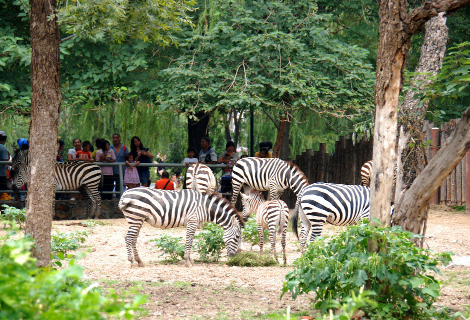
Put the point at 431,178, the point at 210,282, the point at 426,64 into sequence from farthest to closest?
the point at 426,64
the point at 210,282
the point at 431,178

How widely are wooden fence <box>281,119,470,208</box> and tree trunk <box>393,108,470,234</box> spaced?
7707 millimetres

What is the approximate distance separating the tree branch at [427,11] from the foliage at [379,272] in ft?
6.04

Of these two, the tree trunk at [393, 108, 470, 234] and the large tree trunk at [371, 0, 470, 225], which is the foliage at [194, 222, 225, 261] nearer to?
the tree trunk at [393, 108, 470, 234]

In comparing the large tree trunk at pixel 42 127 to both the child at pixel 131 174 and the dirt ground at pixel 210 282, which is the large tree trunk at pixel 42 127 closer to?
the dirt ground at pixel 210 282

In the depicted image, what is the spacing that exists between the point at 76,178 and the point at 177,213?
5.81 meters

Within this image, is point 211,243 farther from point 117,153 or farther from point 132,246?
point 117,153

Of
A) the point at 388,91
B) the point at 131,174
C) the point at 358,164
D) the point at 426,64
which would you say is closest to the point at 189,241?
the point at 388,91

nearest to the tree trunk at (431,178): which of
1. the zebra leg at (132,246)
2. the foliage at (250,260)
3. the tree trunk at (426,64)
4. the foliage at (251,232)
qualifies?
the tree trunk at (426,64)

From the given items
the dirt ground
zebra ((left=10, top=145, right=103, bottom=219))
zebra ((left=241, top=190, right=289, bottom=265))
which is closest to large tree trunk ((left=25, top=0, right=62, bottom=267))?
the dirt ground

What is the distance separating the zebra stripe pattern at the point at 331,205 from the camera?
8344mm

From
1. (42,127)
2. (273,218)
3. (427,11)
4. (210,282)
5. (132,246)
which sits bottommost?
(210,282)

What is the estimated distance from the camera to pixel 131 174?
13273 mm

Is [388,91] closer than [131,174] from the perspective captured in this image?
Yes

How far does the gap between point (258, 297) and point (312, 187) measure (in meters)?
3.25
